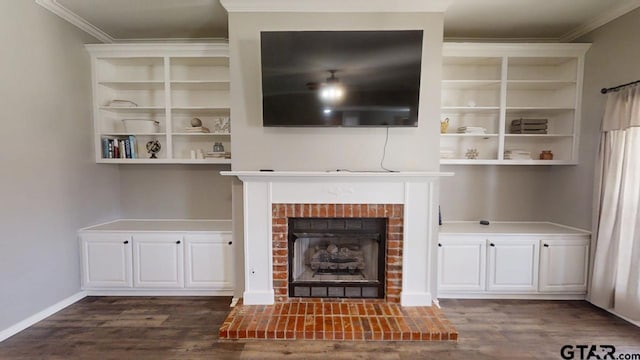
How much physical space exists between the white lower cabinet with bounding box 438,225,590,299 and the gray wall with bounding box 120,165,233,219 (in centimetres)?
258

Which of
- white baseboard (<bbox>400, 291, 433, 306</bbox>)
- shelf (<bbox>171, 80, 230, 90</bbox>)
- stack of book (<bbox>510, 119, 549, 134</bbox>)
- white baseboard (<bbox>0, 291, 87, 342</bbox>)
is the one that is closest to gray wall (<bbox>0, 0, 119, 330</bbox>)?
white baseboard (<bbox>0, 291, 87, 342</bbox>)

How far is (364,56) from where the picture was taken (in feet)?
8.21

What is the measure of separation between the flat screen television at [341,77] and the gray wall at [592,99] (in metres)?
1.90

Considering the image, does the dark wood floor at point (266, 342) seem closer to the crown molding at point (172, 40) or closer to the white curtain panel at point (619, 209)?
the white curtain panel at point (619, 209)

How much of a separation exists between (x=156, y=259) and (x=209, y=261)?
0.55 m

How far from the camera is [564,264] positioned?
9.70ft

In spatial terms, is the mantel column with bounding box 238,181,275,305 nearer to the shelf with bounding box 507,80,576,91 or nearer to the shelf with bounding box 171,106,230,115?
the shelf with bounding box 171,106,230,115

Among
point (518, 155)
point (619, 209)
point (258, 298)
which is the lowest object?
point (258, 298)

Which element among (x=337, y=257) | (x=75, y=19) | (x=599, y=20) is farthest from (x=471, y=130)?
(x=75, y=19)

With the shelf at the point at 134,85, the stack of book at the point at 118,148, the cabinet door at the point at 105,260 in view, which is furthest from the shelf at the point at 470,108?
the cabinet door at the point at 105,260

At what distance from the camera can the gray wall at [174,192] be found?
3.51m

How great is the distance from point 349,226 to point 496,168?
80.0 inches

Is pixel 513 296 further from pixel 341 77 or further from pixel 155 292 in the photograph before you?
pixel 155 292

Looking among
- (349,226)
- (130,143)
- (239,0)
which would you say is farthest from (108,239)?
(239,0)
